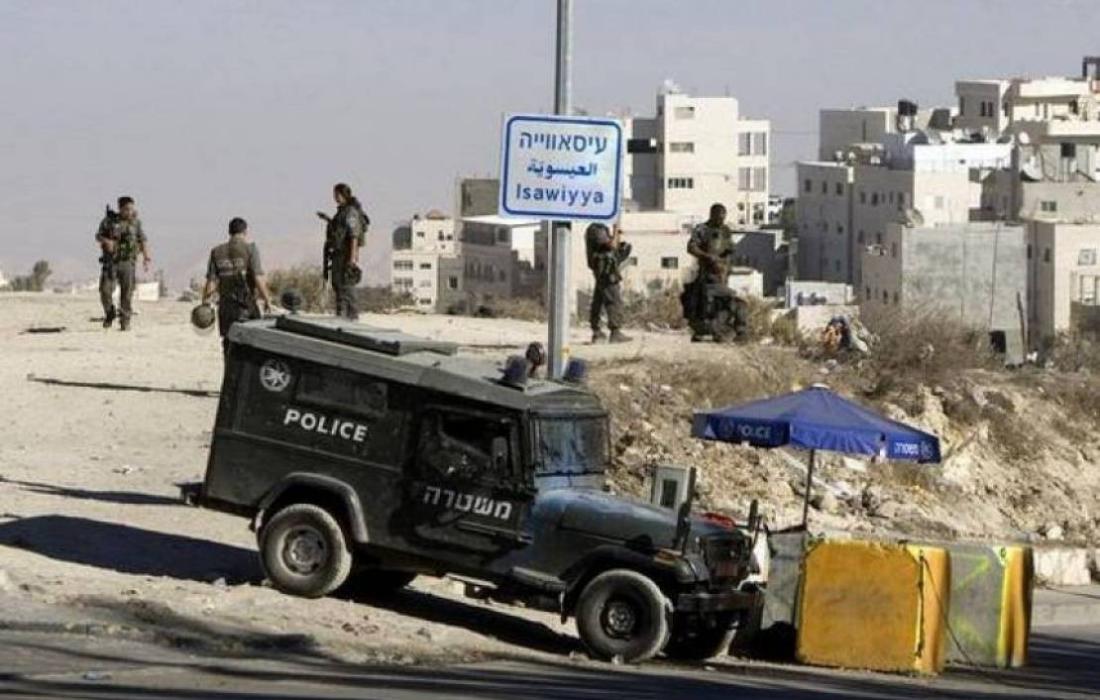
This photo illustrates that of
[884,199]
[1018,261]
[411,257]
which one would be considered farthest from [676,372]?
[884,199]

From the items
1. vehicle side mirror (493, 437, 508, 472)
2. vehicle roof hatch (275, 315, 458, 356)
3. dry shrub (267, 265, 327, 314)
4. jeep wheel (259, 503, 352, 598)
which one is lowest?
jeep wheel (259, 503, 352, 598)

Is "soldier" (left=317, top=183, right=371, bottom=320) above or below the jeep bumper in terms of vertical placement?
above

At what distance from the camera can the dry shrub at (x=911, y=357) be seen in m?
29.1

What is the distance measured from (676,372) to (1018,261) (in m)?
74.0

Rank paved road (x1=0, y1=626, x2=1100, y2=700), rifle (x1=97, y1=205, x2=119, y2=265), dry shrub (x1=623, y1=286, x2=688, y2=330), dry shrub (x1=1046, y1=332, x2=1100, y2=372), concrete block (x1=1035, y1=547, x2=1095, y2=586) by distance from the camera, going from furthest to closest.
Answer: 1. dry shrub (x1=623, y1=286, x2=688, y2=330)
2. dry shrub (x1=1046, y1=332, x2=1100, y2=372)
3. rifle (x1=97, y1=205, x2=119, y2=265)
4. concrete block (x1=1035, y1=547, x2=1095, y2=586)
5. paved road (x1=0, y1=626, x2=1100, y2=700)

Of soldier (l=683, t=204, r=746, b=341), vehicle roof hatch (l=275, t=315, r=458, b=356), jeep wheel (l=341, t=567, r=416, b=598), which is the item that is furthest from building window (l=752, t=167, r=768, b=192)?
vehicle roof hatch (l=275, t=315, r=458, b=356)

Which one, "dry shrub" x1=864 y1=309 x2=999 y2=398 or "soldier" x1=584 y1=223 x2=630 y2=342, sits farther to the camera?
"soldier" x1=584 y1=223 x2=630 y2=342

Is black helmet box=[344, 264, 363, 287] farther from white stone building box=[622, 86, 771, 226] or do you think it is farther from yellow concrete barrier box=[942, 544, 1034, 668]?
white stone building box=[622, 86, 771, 226]

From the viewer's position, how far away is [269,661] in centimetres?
1641

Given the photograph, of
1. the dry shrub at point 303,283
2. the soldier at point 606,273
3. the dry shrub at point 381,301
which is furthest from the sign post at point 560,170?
the dry shrub at point 303,283

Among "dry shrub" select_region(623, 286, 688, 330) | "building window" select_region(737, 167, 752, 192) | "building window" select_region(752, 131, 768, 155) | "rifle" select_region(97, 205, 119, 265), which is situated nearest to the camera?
"rifle" select_region(97, 205, 119, 265)

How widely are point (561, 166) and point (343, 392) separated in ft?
8.55

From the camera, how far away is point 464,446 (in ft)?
59.4

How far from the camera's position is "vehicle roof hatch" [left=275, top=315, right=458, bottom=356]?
18531mm
